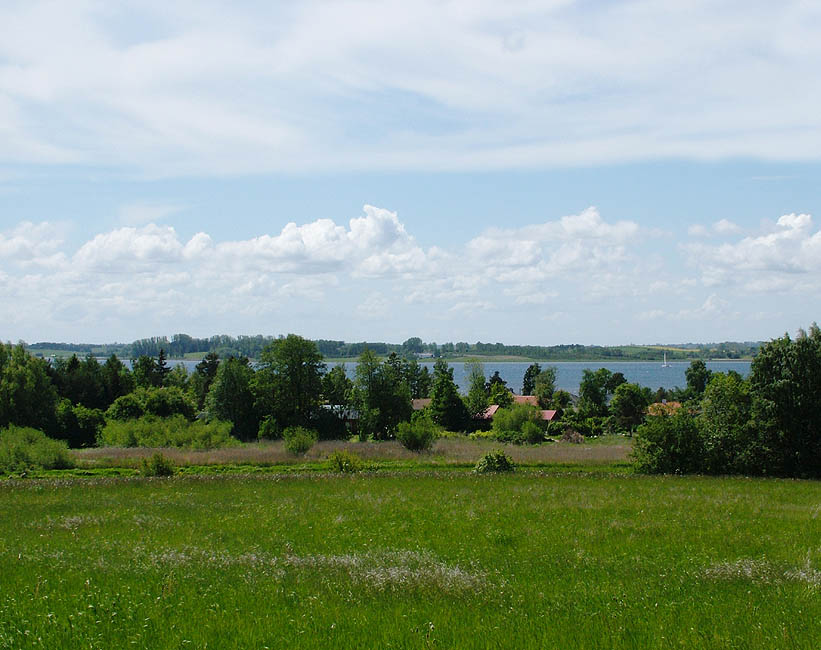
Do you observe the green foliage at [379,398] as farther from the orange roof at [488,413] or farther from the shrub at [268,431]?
the orange roof at [488,413]

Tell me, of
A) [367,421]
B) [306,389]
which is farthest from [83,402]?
[367,421]

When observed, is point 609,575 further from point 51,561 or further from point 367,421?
point 367,421

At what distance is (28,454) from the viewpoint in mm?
51906

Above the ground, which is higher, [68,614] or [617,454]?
[68,614]

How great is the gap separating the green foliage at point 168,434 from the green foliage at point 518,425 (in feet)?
117

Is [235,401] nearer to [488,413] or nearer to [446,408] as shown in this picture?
[446,408]

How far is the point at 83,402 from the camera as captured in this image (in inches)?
A: 4348

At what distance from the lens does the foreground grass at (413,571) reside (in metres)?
9.38

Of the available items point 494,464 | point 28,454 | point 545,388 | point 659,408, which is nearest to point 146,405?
point 28,454

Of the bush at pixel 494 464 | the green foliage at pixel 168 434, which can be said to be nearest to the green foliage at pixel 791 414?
the bush at pixel 494 464

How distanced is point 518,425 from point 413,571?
3389 inches

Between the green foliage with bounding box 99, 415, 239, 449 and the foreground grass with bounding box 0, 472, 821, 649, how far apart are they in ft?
123

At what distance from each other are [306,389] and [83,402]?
45.8 m

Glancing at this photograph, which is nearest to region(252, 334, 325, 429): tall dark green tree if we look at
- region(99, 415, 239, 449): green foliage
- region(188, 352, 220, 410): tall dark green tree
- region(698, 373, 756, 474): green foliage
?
region(99, 415, 239, 449): green foliage
